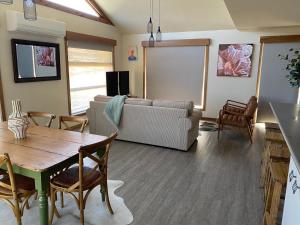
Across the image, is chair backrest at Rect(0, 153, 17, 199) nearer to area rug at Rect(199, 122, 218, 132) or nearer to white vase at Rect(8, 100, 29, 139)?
white vase at Rect(8, 100, 29, 139)

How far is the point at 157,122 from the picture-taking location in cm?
397

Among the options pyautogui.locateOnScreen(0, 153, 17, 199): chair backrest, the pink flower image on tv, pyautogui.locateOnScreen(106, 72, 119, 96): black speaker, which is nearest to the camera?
pyautogui.locateOnScreen(0, 153, 17, 199): chair backrest

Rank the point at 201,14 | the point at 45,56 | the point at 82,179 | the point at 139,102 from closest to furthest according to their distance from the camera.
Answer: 1. the point at 82,179
2. the point at 139,102
3. the point at 45,56
4. the point at 201,14

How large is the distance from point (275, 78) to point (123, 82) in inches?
147

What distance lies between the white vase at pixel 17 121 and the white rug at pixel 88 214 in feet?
2.49

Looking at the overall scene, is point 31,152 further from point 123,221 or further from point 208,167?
point 208,167

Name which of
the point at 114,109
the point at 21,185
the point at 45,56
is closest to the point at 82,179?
the point at 21,185

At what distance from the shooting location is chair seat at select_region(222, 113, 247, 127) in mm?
4465

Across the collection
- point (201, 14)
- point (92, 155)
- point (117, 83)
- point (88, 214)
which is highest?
point (201, 14)

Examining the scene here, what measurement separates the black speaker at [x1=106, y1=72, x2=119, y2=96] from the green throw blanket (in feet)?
5.27

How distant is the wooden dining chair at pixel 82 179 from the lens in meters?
1.89

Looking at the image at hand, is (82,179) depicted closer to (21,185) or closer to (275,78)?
(21,185)

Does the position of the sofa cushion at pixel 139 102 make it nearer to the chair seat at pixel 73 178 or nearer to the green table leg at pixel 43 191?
the chair seat at pixel 73 178

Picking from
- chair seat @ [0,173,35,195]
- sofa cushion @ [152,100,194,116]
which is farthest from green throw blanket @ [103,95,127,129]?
chair seat @ [0,173,35,195]
